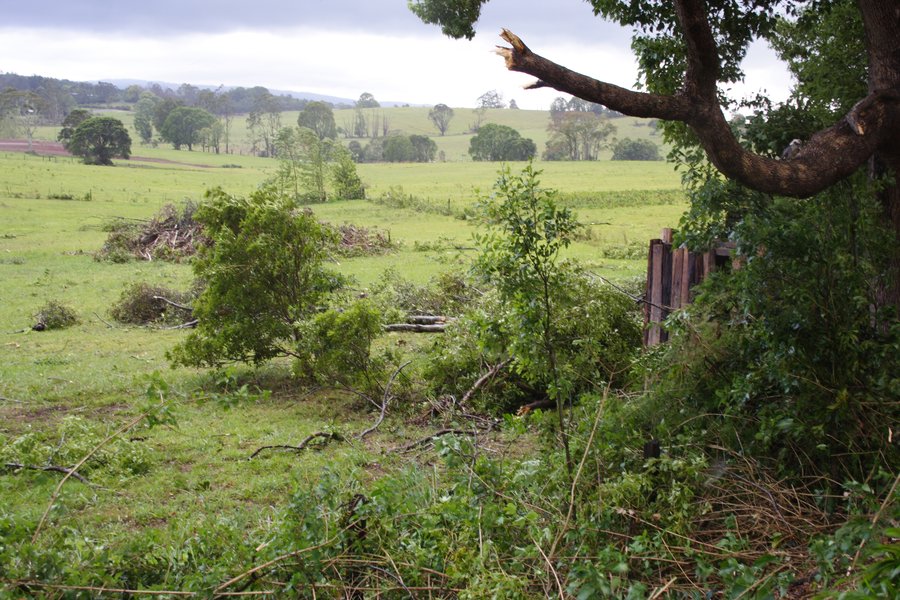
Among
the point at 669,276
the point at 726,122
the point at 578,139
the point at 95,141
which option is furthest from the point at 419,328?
the point at 578,139

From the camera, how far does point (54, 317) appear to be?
16.5 meters

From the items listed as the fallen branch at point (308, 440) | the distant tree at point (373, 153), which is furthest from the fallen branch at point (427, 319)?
the distant tree at point (373, 153)

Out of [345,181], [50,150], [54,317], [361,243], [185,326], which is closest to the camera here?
[185,326]

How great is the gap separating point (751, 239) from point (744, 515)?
6.04 ft

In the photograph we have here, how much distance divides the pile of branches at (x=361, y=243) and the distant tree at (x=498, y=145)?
5221 cm

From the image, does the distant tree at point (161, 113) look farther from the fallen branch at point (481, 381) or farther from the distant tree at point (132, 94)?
the fallen branch at point (481, 381)

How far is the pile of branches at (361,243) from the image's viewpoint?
2631 cm

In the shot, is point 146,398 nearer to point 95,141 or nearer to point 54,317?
point 54,317

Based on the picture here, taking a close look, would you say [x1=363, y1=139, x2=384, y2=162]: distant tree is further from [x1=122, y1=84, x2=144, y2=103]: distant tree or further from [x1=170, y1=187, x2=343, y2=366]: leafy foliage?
[x1=122, y1=84, x2=144, y2=103]: distant tree

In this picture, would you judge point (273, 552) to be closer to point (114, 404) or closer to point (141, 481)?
point (141, 481)

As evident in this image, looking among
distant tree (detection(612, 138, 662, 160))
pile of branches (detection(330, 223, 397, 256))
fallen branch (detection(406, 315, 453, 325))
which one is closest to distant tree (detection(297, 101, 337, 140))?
distant tree (detection(612, 138, 662, 160))

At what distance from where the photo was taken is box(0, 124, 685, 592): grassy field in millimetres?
6676

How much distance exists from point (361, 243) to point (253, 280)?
15989mm

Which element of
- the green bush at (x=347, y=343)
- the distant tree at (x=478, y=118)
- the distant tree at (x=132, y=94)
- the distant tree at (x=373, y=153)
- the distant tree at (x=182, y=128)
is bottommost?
the green bush at (x=347, y=343)
